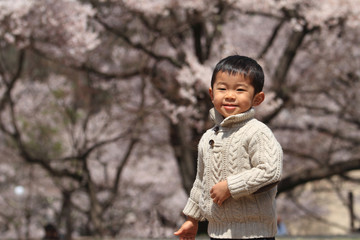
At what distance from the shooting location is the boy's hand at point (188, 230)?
3.25 metres

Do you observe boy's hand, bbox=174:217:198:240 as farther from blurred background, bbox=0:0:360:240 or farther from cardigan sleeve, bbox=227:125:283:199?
blurred background, bbox=0:0:360:240

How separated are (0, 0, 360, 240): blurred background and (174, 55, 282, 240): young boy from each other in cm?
270

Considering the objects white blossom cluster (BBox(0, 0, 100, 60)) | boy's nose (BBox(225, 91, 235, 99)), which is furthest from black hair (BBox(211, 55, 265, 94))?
white blossom cluster (BBox(0, 0, 100, 60))

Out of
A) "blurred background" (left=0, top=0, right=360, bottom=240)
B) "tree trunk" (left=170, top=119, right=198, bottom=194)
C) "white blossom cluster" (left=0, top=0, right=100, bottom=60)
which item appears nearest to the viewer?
"white blossom cluster" (left=0, top=0, right=100, bottom=60)

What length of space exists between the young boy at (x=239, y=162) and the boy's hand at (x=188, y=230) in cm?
17

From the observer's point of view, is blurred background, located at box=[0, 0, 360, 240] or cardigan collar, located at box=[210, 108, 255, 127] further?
blurred background, located at box=[0, 0, 360, 240]

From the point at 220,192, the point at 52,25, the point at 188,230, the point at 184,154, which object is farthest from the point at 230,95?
the point at 184,154

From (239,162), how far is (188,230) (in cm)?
57

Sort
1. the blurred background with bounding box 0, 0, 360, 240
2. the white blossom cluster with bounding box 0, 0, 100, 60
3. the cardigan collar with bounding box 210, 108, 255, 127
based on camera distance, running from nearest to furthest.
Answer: the cardigan collar with bounding box 210, 108, 255, 127 < the white blossom cluster with bounding box 0, 0, 100, 60 < the blurred background with bounding box 0, 0, 360, 240

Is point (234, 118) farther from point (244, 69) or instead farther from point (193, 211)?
point (193, 211)

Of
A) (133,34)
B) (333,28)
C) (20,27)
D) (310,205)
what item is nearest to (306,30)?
(333,28)

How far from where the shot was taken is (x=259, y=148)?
2.92 metres

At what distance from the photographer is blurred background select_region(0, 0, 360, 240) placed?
35.0 ft

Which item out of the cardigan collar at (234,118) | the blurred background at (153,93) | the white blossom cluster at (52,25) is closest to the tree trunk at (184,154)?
Answer: the blurred background at (153,93)
